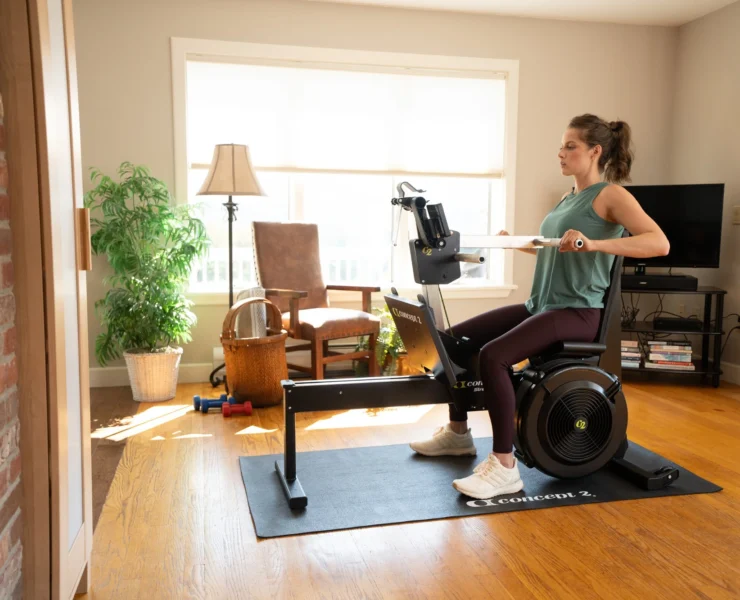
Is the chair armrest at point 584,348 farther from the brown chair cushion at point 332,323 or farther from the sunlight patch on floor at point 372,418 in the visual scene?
the brown chair cushion at point 332,323

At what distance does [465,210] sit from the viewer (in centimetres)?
521

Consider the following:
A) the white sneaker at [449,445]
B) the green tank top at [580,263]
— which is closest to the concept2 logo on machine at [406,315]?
the green tank top at [580,263]

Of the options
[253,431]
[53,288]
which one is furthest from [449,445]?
[53,288]

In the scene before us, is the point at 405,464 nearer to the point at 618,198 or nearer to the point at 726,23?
the point at 618,198

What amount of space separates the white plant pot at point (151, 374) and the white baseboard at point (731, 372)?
3.61m

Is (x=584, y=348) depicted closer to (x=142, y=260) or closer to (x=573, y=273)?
(x=573, y=273)

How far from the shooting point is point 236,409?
3.70 meters

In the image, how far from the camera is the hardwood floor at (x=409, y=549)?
6.31 ft

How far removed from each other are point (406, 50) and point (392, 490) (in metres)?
3.26

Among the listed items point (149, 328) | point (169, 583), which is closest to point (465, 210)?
point (149, 328)

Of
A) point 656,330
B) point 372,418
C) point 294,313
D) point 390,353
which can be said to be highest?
point 294,313

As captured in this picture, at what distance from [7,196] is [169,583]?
1.15 m

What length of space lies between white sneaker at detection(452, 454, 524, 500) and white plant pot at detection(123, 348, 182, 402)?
211 centimetres

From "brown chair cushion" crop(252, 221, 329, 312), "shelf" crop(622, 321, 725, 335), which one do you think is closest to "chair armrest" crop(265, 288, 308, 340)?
"brown chair cushion" crop(252, 221, 329, 312)
